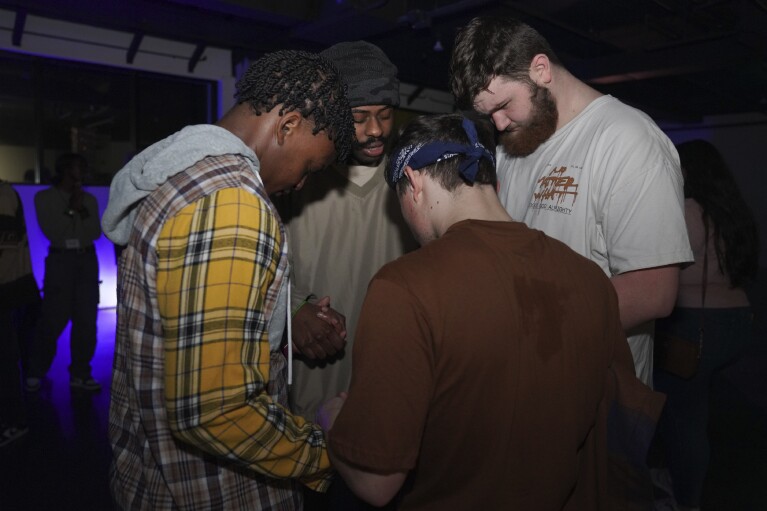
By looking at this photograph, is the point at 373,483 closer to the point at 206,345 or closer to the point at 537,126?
Answer: the point at 206,345

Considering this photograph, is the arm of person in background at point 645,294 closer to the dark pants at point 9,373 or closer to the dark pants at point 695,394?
the dark pants at point 695,394

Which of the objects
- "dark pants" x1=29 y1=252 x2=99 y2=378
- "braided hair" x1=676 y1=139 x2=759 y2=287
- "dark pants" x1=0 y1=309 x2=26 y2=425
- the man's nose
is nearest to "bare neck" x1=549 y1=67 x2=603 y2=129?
the man's nose

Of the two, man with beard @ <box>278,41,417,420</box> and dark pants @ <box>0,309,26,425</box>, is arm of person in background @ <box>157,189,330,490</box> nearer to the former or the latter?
man with beard @ <box>278,41,417,420</box>

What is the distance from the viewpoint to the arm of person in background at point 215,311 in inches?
33.8

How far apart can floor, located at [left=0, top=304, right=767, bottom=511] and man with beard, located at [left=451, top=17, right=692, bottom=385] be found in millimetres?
2320

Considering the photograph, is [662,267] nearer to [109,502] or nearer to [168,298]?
[168,298]

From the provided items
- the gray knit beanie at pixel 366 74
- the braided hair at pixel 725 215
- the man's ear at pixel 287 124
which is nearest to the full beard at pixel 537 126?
the gray knit beanie at pixel 366 74

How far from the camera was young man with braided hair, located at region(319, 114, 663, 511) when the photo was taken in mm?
884

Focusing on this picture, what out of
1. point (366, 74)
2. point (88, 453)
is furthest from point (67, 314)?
point (366, 74)

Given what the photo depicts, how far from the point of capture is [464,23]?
672cm

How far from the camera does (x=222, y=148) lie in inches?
38.1

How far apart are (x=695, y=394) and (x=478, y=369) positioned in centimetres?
217

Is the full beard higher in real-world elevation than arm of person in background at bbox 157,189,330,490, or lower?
higher

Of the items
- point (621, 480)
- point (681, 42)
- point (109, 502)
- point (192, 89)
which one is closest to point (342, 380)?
point (621, 480)
